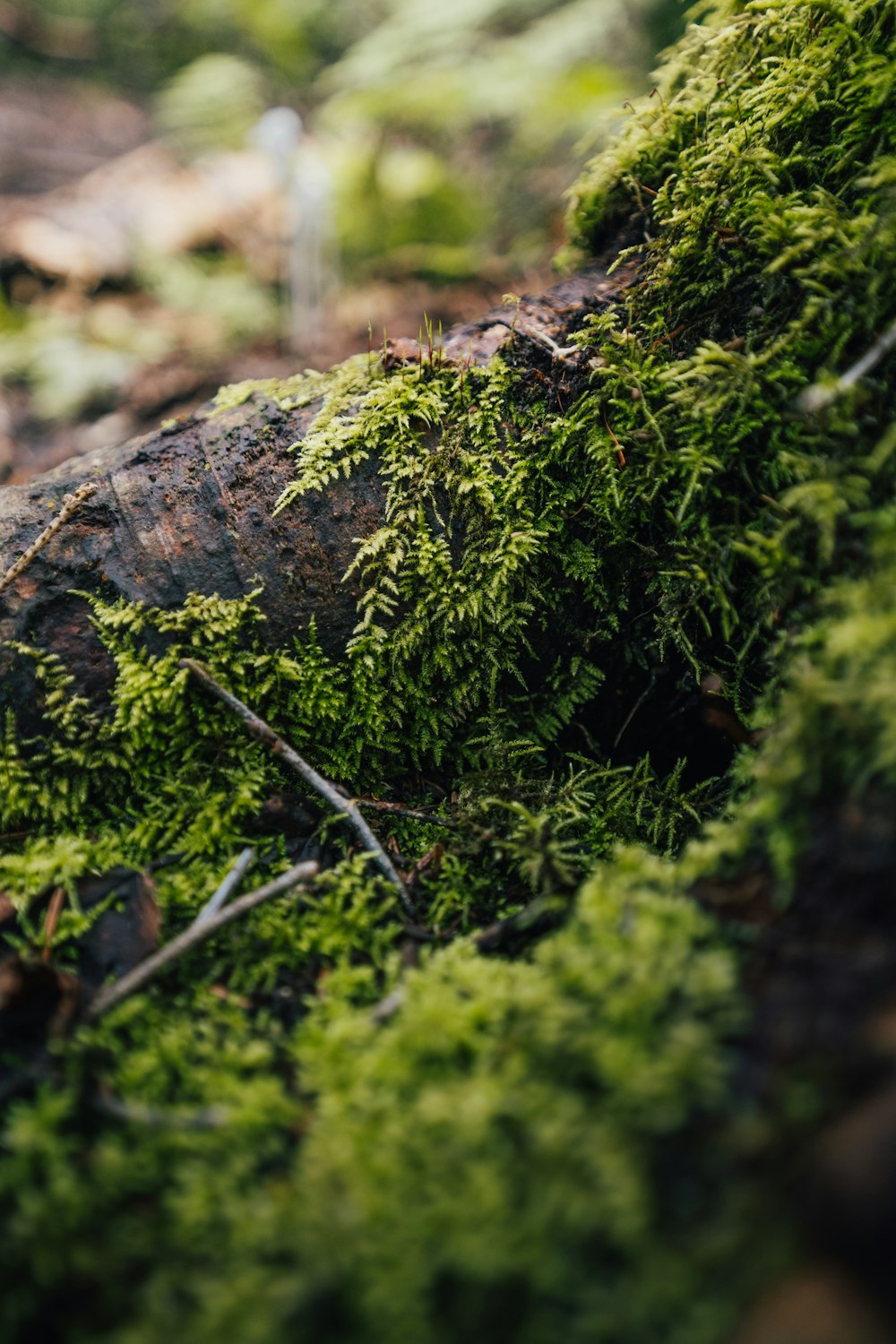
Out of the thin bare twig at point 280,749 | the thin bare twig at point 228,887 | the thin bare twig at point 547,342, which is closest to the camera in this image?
the thin bare twig at point 228,887

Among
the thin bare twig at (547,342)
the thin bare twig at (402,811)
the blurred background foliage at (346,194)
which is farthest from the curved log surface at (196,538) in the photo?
the blurred background foliage at (346,194)

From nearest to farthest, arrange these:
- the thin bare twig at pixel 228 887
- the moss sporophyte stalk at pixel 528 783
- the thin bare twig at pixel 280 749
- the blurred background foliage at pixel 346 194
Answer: the moss sporophyte stalk at pixel 528 783
the thin bare twig at pixel 228 887
the thin bare twig at pixel 280 749
the blurred background foliage at pixel 346 194

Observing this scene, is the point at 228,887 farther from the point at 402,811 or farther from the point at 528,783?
the point at 528,783

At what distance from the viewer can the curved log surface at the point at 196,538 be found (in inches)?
80.6

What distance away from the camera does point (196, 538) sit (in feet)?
6.93

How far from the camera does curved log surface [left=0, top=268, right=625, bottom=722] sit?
6.72 ft

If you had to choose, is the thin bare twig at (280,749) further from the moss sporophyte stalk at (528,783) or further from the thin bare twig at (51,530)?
the thin bare twig at (51,530)

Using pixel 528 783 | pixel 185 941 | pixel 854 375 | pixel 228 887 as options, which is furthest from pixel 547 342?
pixel 185 941

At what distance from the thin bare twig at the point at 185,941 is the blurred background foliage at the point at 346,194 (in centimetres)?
416

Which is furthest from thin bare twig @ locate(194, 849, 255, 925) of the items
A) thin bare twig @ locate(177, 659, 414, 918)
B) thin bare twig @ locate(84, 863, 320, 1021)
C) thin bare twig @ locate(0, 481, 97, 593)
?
thin bare twig @ locate(0, 481, 97, 593)

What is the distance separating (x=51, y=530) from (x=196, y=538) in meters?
0.40

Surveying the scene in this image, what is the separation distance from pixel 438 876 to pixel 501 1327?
1.05m

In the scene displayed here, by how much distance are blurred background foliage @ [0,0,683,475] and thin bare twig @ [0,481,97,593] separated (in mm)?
3167

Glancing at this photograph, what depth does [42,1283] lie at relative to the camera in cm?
110
